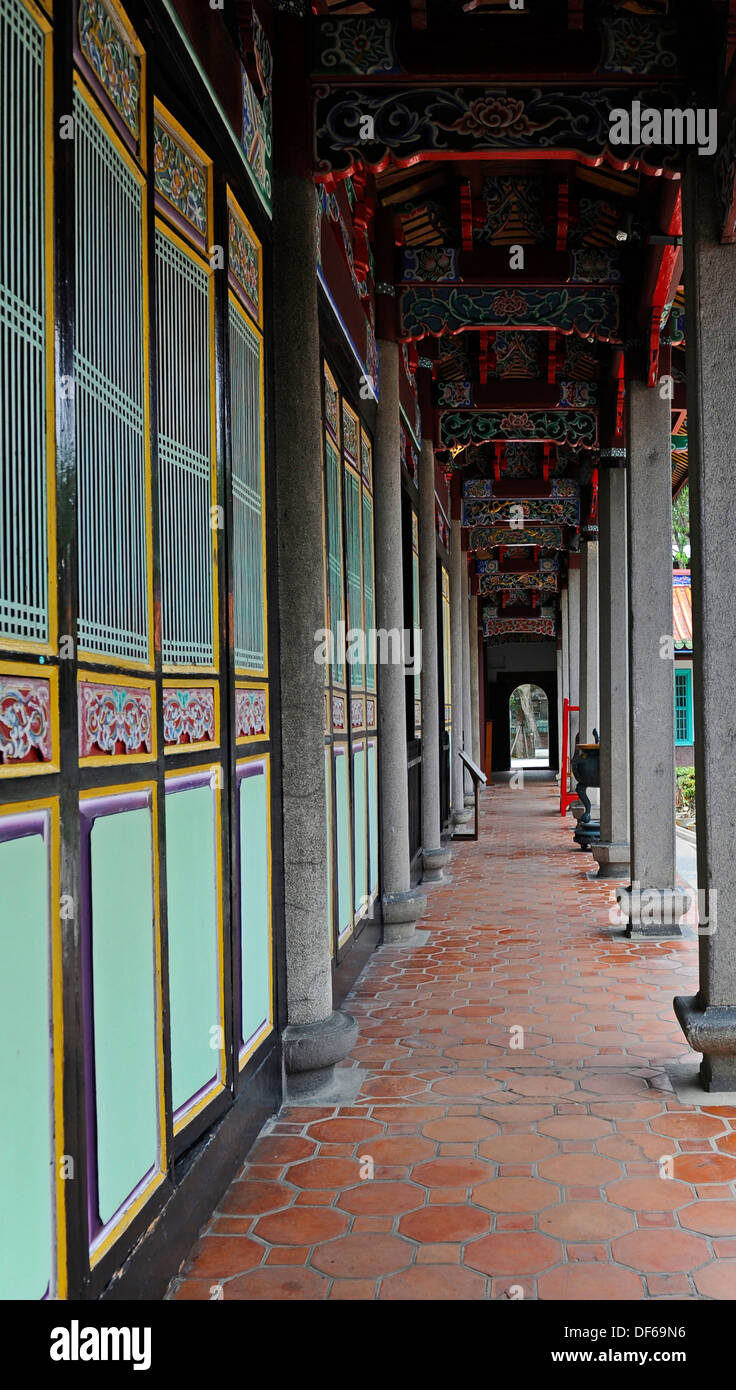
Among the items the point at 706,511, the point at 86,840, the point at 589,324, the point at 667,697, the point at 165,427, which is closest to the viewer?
the point at 86,840

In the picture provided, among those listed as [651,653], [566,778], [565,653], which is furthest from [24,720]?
[565,653]

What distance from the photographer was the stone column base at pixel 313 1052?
13.3ft

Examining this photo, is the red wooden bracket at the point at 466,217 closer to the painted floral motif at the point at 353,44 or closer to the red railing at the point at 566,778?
the painted floral motif at the point at 353,44

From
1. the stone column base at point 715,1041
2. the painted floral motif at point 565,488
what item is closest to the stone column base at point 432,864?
the stone column base at point 715,1041

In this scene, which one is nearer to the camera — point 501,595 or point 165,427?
point 165,427

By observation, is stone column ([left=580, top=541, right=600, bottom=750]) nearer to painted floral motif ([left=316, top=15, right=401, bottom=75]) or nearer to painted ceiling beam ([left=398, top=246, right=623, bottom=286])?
painted ceiling beam ([left=398, top=246, right=623, bottom=286])

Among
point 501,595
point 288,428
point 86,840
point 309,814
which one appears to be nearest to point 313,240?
point 288,428

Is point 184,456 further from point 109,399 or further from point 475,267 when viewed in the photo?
point 475,267

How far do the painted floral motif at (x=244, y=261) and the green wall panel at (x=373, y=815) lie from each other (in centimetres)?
324

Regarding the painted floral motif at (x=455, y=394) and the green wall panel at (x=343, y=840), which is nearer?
the green wall panel at (x=343, y=840)

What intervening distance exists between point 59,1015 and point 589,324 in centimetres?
649

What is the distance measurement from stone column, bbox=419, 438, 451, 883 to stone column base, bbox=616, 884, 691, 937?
8.36 ft

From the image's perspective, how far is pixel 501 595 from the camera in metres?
26.8

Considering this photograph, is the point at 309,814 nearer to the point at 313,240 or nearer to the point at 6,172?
the point at 313,240
